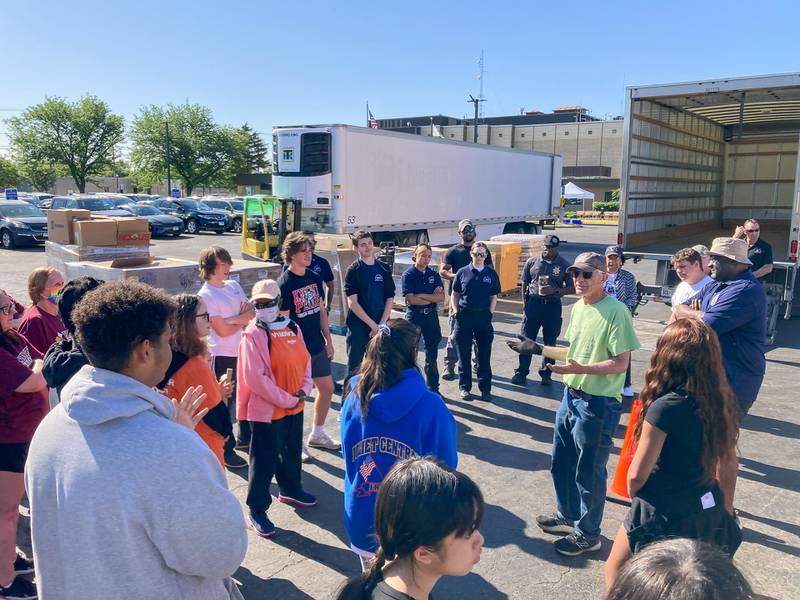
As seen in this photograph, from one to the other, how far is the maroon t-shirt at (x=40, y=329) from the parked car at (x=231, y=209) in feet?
89.7

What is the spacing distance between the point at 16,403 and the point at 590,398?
3.40 m

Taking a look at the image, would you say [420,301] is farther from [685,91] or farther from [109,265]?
[685,91]

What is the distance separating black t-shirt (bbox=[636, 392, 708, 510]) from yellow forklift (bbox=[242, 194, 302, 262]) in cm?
1474

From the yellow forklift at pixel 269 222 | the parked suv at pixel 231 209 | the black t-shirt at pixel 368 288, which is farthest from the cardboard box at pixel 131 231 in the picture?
the parked suv at pixel 231 209

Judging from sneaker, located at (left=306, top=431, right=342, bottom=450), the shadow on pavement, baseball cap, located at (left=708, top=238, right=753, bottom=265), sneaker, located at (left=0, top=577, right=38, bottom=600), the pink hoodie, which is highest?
baseball cap, located at (left=708, top=238, right=753, bottom=265)

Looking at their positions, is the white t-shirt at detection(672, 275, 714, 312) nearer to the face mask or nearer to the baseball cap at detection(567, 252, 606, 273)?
the baseball cap at detection(567, 252, 606, 273)

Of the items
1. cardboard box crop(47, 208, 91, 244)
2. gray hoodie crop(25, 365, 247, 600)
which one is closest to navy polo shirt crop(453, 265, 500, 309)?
gray hoodie crop(25, 365, 247, 600)

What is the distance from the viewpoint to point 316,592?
3.72m

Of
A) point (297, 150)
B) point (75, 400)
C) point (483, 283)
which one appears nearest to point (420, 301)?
point (483, 283)

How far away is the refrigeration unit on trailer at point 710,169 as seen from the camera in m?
10.0

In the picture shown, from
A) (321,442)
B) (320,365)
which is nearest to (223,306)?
(320,365)

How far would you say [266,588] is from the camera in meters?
3.77

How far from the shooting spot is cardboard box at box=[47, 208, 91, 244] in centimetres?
955

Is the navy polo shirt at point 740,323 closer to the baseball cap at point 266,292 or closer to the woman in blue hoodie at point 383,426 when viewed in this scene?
the woman in blue hoodie at point 383,426
